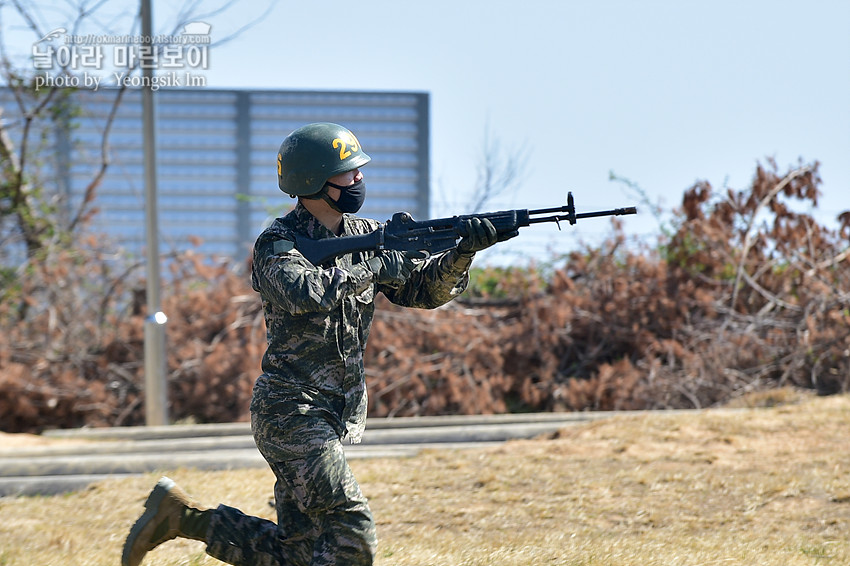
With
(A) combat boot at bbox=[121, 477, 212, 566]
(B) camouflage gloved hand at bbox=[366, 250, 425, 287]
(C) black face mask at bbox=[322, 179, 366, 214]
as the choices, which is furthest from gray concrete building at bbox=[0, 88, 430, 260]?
(B) camouflage gloved hand at bbox=[366, 250, 425, 287]

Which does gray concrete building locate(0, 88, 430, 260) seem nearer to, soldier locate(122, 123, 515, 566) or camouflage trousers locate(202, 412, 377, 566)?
soldier locate(122, 123, 515, 566)

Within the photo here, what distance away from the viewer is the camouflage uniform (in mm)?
4164

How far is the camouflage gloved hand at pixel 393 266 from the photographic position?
Result: 170 inches

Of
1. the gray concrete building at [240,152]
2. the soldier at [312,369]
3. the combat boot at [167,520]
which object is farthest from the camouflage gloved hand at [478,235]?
the gray concrete building at [240,152]

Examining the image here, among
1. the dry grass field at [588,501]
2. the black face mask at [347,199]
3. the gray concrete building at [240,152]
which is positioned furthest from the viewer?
the gray concrete building at [240,152]

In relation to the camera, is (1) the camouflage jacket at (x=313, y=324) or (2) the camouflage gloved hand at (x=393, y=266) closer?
(1) the camouflage jacket at (x=313, y=324)

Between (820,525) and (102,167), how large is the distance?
495 inches

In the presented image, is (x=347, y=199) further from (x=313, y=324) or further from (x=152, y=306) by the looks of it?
(x=152, y=306)

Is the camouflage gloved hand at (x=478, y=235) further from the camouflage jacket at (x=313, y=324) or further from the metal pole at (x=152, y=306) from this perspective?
the metal pole at (x=152, y=306)

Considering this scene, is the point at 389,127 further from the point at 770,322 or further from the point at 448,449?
the point at 448,449

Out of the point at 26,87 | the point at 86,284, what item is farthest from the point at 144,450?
the point at 26,87

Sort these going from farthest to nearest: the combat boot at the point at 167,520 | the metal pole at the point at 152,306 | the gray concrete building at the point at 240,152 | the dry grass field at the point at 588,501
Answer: the gray concrete building at the point at 240,152 < the metal pole at the point at 152,306 < the dry grass field at the point at 588,501 < the combat boot at the point at 167,520

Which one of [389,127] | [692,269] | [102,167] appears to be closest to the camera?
[692,269]

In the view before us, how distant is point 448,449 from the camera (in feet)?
29.0
